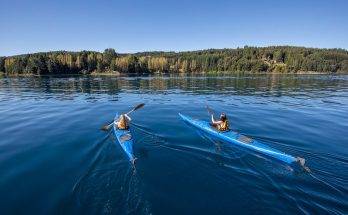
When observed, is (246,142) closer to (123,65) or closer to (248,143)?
(248,143)

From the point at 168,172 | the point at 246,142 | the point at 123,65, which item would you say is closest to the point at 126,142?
the point at 168,172

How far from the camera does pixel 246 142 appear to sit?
14.9m

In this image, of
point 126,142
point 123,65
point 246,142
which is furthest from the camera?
point 123,65

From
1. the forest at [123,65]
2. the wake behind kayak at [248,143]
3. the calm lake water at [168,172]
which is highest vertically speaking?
the forest at [123,65]

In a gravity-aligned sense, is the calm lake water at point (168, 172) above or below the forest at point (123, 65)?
below

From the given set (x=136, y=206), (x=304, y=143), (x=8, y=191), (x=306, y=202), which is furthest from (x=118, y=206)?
(x=304, y=143)

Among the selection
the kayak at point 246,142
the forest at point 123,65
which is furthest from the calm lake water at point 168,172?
the forest at point 123,65

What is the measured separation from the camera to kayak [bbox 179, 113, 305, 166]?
12844 millimetres

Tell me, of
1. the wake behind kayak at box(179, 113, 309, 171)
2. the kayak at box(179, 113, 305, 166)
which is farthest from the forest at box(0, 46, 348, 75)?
the wake behind kayak at box(179, 113, 309, 171)

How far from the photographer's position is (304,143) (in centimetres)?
1639

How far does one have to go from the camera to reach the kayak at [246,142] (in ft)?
42.1

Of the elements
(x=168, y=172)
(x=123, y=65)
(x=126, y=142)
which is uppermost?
(x=123, y=65)

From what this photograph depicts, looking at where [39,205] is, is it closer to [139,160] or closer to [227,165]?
[139,160]

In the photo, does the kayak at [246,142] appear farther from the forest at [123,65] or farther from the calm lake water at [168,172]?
the forest at [123,65]
